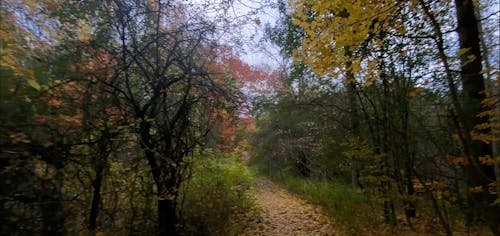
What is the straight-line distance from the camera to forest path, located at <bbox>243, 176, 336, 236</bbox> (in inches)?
266

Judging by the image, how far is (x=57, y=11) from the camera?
441 centimetres

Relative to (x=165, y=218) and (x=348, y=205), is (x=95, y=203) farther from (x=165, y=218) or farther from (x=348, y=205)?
(x=348, y=205)

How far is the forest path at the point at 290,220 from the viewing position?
266 inches

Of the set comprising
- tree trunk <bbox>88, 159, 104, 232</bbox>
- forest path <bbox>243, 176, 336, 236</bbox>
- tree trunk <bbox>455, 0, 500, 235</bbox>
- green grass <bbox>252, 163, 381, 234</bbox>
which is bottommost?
forest path <bbox>243, 176, 336, 236</bbox>

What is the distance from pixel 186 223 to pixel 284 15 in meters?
4.88

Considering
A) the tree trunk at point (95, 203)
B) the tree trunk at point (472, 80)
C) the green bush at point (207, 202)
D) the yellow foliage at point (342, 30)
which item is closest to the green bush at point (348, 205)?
the tree trunk at point (472, 80)

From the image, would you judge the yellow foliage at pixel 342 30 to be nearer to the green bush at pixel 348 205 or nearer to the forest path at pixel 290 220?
the green bush at pixel 348 205

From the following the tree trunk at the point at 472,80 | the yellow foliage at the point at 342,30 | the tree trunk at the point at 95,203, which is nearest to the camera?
the tree trunk at the point at 472,80

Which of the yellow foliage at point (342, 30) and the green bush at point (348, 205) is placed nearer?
the yellow foliage at point (342, 30)

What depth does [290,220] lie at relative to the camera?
8.01 m

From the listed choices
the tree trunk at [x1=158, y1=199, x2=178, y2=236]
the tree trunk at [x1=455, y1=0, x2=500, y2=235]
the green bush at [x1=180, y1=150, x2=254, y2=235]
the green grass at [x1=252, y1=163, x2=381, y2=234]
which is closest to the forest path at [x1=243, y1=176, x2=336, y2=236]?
the green grass at [x1=252, y1=163, x2=381, y2=234]

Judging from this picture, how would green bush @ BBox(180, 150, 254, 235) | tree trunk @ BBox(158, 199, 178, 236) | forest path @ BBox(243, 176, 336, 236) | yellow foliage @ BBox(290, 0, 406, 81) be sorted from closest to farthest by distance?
yellow foliage @ BBox(290, 0, 406, 81) → tree trunk @ BBox(158, 199, 178, 236) → green bush @ BBox(180, 150, 254, 235) → forest path @ BBox(243, 176, 336, 236)

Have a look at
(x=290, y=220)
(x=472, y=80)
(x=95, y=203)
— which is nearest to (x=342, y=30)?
(x=472, y=80)

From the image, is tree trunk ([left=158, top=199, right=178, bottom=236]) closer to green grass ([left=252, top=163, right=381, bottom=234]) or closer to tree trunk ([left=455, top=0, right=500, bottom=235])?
green grass ([left=252, top=163, right=381, bottom=234])
